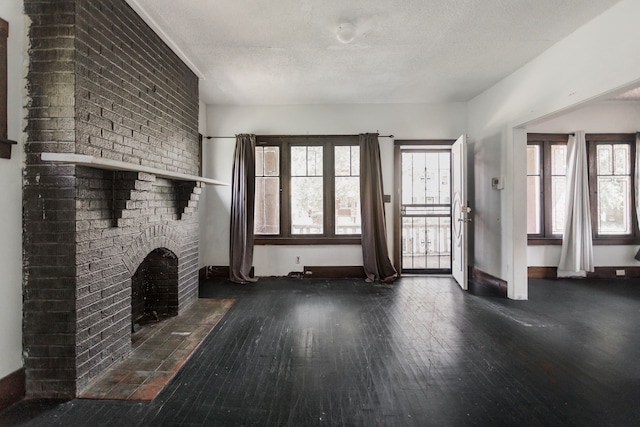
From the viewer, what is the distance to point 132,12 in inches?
95.4

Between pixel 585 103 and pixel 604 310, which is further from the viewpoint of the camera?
pixel 604 310

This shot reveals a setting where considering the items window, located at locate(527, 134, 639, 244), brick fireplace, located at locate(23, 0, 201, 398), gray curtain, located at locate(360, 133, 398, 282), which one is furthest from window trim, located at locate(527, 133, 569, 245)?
brick fireplace, located at locate(23, 0, 201, 398)

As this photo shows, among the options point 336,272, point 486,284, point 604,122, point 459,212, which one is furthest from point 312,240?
point 604,122

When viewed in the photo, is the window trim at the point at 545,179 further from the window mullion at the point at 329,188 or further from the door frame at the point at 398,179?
the window mullion at the point at 329,188

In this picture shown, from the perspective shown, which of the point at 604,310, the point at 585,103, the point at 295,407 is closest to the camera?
the point at 295,407

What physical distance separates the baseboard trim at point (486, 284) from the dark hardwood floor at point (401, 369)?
255mm

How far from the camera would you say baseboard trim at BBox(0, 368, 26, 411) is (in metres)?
1.75

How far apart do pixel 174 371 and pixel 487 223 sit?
4.27m

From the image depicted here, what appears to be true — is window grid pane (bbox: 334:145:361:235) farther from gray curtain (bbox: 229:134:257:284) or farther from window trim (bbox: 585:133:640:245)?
window trim (bbox: 585:133:640:245)

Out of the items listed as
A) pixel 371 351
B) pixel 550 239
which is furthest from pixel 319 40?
pixel 550 239

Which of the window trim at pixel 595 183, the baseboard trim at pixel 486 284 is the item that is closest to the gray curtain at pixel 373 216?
the baseboard trim at pixel 486 284

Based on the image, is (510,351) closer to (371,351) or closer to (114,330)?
(371,351)

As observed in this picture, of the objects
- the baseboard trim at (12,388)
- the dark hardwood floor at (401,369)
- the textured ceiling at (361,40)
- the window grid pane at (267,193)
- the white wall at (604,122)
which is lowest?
the dark hardwood floor at (401,369)

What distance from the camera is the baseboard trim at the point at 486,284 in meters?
3.98
